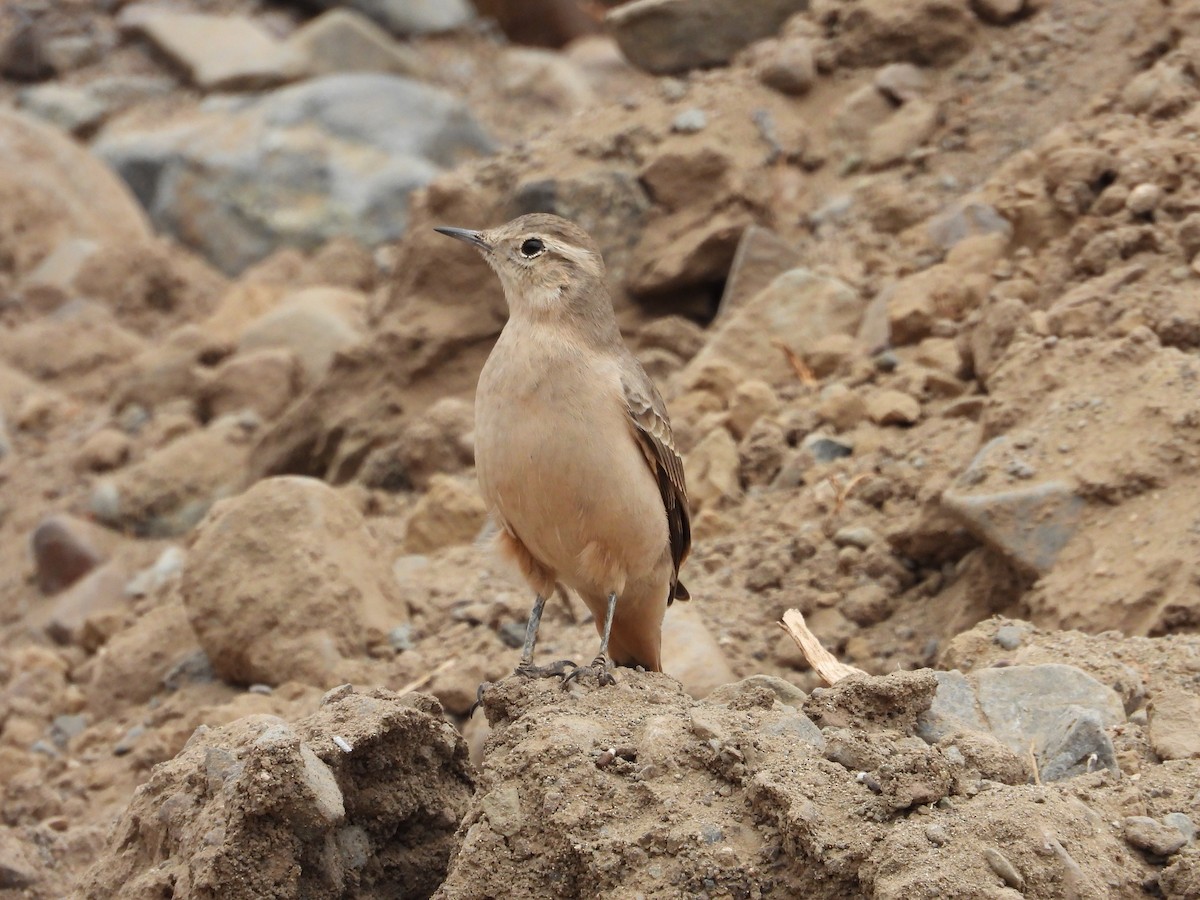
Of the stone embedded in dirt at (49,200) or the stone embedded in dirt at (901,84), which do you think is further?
the stone embedded in dirt at (49,200)

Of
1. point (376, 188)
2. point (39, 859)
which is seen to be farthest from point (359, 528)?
point (376, 188)

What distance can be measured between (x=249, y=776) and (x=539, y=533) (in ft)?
5.86

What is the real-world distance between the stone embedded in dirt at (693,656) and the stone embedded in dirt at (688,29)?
6.53 metres

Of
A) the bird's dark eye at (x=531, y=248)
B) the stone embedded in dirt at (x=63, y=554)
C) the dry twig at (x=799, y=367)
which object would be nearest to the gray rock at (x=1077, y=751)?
the bird's dark eye at (x=531, y=248)

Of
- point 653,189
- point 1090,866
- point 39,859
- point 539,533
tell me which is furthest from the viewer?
point 653,189

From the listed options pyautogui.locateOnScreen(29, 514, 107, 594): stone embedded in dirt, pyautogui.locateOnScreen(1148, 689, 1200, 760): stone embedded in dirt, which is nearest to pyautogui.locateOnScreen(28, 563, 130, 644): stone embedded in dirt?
pyautogui.locateOnScreen(29, 514, 107, 594): stone embedded in dirt

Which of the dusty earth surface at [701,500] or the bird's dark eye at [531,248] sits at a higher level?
the bird's dark eye at [531,248]

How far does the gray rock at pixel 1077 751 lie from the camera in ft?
14.3

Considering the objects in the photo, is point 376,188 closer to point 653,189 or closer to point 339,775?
point 653,189

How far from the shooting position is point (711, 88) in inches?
449

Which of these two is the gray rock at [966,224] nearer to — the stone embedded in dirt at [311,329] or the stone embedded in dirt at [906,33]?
the stone embedded in dirt at [906,33]

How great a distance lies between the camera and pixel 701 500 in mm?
8156

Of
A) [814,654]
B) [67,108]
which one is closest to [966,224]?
[814,654]

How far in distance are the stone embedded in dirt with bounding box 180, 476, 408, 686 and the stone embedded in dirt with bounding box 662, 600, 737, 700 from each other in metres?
1.55
